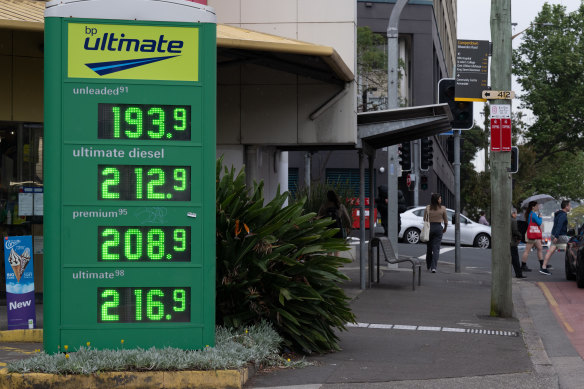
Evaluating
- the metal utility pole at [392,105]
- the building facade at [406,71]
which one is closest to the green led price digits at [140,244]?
the metal utility pole at [392,105]

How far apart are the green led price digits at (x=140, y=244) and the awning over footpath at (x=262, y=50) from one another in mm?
4161

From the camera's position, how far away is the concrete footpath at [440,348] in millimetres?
8055

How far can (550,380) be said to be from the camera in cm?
825

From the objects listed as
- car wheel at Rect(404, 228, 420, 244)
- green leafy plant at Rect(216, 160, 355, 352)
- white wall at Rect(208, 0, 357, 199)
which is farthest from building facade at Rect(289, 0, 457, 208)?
green leafy plant at Rect(216, 160, 355, 352)

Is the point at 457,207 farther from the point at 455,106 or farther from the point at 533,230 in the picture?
the point at 455,106

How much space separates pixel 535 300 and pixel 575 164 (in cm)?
6271

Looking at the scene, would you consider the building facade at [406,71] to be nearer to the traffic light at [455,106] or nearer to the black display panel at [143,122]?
the traffic light at [455,106]

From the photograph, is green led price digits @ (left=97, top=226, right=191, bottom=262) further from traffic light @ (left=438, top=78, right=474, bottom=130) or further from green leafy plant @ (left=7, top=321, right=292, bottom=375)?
traffic light @ (left=438, top=78, right=474, bottom=130)

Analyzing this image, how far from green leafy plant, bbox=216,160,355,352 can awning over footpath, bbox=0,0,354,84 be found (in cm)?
328

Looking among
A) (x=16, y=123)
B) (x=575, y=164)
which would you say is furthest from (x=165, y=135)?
(x=575, y=164)

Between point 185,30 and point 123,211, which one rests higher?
point 185,30

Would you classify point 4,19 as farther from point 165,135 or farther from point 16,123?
point 165,135

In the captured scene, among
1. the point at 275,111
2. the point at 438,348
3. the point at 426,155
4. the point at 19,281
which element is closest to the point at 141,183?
the point at 19,281

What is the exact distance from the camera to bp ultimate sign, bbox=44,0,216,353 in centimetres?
770
